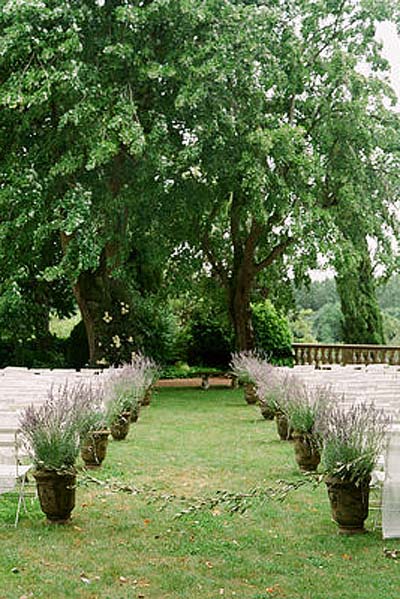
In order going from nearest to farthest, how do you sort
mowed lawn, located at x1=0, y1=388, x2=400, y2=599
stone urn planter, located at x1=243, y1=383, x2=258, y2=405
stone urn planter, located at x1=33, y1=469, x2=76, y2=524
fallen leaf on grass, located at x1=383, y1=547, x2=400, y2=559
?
mowed lawn, located at x1=0, y1=388, x2=400, y2=599 → fallen leaf on grass, located at x1=383, y1=547, x2=400, y2=559 → stone urn planter, located at x1=33, y1=469, x2=76, y2=524 → stone urn planter, located at x1=243, y1=383, x2=258, y2=405

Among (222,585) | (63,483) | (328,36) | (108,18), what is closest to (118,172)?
(108,18)

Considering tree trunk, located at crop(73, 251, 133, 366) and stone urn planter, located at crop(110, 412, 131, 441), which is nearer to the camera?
stone urn planter, located at crop(110, 412, 131, 441)

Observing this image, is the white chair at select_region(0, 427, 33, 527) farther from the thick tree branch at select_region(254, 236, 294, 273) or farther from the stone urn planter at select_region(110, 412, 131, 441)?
the thick tree branch at select_region(254, 236, 294, 273)

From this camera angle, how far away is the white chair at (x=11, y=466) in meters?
7.06

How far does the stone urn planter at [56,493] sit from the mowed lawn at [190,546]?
0.40ft

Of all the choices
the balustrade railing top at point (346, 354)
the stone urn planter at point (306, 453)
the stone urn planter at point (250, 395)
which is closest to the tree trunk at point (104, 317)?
the stone urn planter at point (250, 395)

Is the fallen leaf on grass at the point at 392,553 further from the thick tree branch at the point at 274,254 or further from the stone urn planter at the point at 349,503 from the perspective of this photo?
the thick tree branch at the point at 274,254

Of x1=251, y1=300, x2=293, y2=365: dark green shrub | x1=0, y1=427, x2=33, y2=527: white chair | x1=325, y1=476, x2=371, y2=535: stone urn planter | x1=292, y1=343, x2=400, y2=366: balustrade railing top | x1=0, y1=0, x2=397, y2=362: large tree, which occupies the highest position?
x1=0, y1=0, x2=397, y2=362: large tree

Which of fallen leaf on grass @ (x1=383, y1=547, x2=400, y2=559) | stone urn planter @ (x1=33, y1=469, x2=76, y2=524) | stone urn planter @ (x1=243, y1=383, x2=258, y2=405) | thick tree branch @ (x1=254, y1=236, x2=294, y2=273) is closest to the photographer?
fallen leaf on grass @ (x1=383, y1=547, x2=400, y2=559)

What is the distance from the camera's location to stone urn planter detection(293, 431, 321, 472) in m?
9.14

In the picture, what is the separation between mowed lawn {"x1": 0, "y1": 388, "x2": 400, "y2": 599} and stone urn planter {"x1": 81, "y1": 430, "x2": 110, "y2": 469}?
25 centimetres

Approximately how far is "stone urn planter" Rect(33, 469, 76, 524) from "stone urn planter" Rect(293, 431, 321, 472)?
2914 millimetres

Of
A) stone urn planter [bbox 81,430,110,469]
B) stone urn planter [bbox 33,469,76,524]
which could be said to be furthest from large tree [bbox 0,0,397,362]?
stone urn planter [bbox 33,469,76,524]

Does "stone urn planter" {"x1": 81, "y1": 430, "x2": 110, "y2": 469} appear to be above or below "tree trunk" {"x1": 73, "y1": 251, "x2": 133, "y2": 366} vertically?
below
